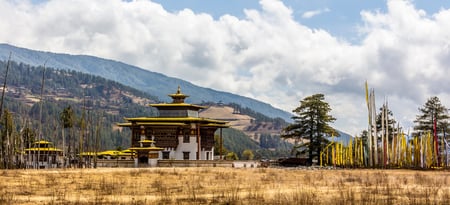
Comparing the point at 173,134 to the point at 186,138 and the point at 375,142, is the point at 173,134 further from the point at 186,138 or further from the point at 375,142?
the point at 375,142

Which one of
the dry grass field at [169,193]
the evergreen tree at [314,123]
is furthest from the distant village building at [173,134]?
the dry grass field at [169,193]

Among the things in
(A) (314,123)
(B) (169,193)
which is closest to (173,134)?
(A) (314,123)

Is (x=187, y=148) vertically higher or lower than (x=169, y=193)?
higher

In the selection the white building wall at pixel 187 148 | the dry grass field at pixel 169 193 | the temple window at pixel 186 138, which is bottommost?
the dry grass field at pixel 169 193

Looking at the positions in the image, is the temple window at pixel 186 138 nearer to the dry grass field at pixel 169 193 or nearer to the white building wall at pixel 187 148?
the white building wall at pixel 187 148

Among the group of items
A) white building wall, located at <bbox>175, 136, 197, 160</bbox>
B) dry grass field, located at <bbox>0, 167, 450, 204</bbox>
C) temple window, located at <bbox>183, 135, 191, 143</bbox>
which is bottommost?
dry grass field, located at <bbox>0, 167, 450, 204</bbox>

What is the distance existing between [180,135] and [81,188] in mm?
44079

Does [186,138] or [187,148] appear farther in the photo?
[186,138]

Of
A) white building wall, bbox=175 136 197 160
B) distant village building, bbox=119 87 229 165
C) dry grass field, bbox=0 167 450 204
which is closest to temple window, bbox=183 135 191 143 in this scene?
distant village building, bbox=119 87 229 165

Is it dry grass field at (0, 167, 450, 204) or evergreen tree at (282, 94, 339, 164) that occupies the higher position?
evergreen tree at (282, 94, 339, 164)

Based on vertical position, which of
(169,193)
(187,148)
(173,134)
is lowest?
(169,193)

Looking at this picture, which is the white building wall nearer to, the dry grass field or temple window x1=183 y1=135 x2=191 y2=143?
temple window x1=183 y1=135 x2=191 y2=143

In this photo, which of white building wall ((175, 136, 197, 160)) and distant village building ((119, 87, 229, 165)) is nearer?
distant village building ((119, 87, 229, 165))

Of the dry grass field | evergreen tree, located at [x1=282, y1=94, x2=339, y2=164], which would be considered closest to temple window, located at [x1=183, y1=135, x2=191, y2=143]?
evergreen tree, located at [x1=282, y1=94, x2=339, y2=164]
